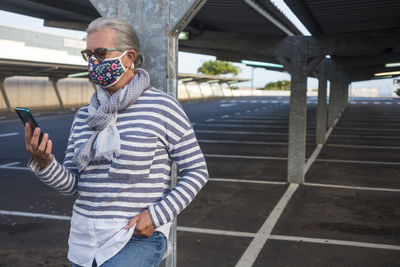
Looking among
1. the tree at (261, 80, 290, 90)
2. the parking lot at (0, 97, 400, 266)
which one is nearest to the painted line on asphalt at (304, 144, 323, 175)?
the parking lot at (0, 97, 400, 266)

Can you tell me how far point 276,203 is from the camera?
862 centimetres

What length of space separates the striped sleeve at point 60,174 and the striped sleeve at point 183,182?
472 millimetres

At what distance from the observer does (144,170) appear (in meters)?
2.23

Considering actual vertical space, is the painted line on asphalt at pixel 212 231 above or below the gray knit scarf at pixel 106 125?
below

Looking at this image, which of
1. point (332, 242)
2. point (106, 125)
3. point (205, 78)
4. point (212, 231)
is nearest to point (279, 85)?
point (205, 78)

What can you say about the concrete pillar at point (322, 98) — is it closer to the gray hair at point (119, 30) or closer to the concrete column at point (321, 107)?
the concrete column at point (321, 107)

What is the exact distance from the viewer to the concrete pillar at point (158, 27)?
9.34ft

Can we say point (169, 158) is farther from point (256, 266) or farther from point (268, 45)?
point (268, 45)

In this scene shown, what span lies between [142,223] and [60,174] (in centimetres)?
49

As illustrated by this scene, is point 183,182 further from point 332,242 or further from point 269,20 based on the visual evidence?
point 269,20

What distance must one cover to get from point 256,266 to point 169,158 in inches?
141

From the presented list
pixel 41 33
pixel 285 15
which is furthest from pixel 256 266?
pixel 41 33

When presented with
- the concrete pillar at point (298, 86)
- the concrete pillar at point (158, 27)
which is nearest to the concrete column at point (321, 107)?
the concrete pillar at point (298, 86)

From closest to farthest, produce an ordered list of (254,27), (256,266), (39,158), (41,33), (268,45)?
1. (39,158)
2. (256,266)
3. (268,45)
4. (254,27)
5. (41,33)
